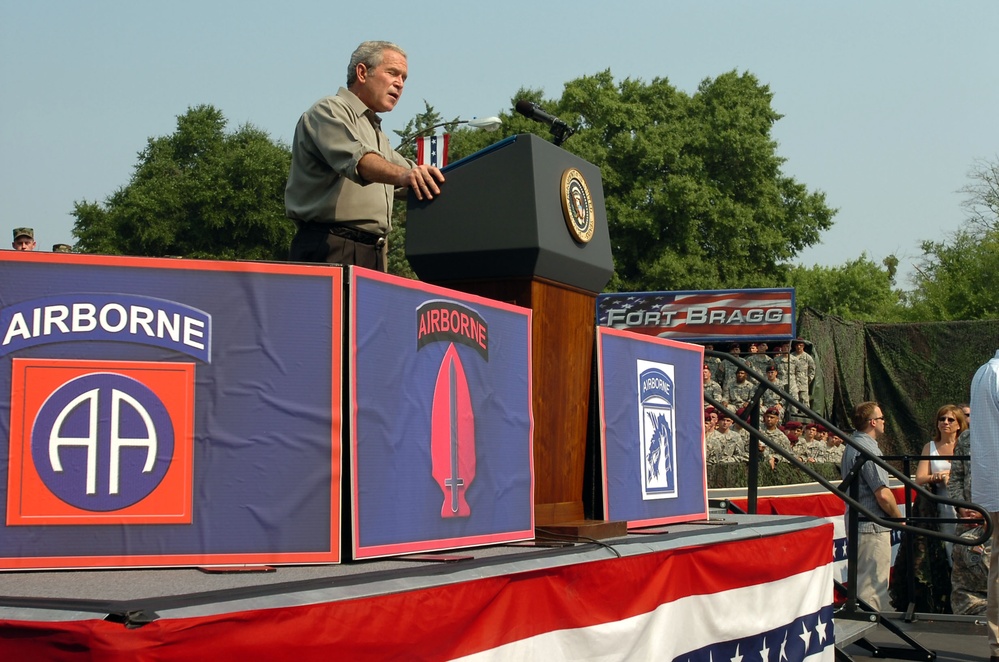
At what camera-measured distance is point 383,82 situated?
411 cm

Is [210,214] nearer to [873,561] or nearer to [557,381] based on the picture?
[873,561]

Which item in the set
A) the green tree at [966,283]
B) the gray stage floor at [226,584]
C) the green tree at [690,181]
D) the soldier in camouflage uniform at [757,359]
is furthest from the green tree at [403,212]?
the gray stage floor at [226,584]

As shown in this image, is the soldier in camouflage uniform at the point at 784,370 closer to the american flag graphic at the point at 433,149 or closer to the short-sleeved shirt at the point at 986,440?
the american flag graphic at the point at 433,149

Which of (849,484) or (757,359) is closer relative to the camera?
(849,484)

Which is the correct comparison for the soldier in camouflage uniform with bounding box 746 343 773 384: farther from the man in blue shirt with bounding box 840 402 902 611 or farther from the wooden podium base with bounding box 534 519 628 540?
the wooden podium base with bounding box 534 519 628 540

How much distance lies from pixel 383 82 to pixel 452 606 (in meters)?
1.93

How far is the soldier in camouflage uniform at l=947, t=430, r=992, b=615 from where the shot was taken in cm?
909

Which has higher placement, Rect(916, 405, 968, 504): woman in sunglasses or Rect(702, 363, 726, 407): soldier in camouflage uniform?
Rect(702, 363, 726, 407): soldier in camouflage uniform

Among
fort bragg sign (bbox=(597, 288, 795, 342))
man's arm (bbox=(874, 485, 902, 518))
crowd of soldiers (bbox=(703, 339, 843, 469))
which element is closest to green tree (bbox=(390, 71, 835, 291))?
fort bragg sign (bbox=(597, 288, 795, 342))

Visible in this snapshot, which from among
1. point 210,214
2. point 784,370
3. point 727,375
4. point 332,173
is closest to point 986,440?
point 332,173

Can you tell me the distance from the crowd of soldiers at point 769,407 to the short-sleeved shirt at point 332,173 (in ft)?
27.4

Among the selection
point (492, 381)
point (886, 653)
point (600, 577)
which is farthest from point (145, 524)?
point (886, 653)

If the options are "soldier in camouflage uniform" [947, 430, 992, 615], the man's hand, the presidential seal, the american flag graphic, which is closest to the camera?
the man's hand

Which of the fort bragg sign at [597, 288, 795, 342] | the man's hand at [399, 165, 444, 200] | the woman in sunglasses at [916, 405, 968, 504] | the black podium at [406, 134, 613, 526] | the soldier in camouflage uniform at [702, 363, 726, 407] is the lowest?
the woman in sunglasses at [916, 405, 968, 504]
